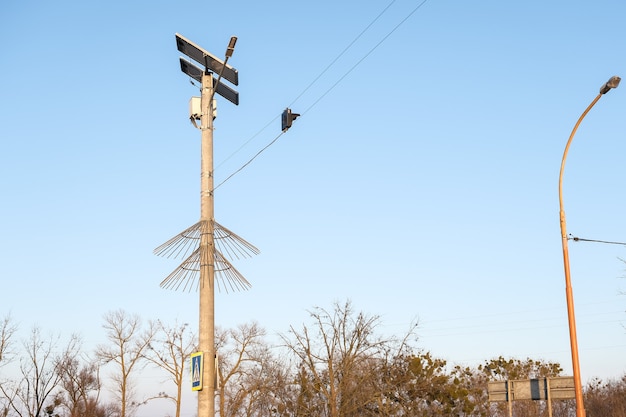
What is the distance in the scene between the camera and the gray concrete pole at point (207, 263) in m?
10.8

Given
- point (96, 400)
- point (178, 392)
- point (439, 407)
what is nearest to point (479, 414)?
point (439, 407)

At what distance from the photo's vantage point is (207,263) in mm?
11469

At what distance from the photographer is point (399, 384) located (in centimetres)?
5131

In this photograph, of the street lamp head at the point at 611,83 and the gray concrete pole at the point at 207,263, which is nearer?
the gray concrete pole at the point at 207,263

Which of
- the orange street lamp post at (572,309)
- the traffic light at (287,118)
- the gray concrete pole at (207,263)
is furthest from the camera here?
the orange street lamp post at (572,309)

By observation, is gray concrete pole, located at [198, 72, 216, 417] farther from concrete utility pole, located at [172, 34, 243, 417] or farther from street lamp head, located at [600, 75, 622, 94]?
street lamp head, located at [600, 75, 622, 94]

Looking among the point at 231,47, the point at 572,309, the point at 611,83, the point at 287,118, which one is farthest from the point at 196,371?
the point at 611,83

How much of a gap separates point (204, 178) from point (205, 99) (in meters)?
1.35

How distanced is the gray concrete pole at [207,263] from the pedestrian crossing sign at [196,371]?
6 centimetres

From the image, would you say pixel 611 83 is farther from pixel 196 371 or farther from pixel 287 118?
pixel 196 371

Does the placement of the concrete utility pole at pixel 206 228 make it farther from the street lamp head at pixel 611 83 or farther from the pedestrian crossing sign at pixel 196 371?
the street lamp head at pixel 611 83

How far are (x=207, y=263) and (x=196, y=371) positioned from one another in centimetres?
167

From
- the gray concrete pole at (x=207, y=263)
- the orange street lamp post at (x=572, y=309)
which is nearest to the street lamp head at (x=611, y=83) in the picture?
the orange street lamp post at (x=572, y=309)

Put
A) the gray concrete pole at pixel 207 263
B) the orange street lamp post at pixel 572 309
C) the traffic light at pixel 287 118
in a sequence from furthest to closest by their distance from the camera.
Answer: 1. the orange street lamp post at pixel 572 309
2. the traffic light at pixel 287 118
3. the gray concrete pole at pixel 207 263
